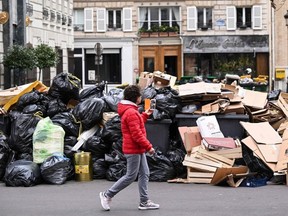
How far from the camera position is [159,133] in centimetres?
1052

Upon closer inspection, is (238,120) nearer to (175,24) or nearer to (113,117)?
(113,117)

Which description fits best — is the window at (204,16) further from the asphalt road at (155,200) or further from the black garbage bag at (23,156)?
the asphalt road at (155,200)

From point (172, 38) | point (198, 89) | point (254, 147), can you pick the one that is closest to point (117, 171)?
point (198, 89)

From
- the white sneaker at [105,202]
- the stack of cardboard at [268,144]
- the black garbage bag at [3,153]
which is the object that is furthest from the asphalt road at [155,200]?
the black garbage bag at [3,153]

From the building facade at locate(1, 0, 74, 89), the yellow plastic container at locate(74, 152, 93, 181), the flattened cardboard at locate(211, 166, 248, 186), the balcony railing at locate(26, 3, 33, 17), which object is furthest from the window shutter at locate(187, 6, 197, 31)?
the flattened cardboard at locate(211, 166, 248, 186)

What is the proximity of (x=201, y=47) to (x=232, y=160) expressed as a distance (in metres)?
34.8

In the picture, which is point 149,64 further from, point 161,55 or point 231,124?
point 231,124

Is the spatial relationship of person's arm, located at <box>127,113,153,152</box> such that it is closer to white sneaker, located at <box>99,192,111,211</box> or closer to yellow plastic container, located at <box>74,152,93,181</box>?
white sneaker, located at <box>99,192,111,211</box>

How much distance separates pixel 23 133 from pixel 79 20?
119 ft

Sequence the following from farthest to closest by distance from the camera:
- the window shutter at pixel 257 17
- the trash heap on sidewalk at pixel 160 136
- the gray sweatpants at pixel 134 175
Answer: the window shutter at pixel 257 17, the trash heap on sidewalk at pixel 160 136, the gray sweatpants at pixel 134 175

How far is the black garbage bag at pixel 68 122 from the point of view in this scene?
10.8 metres

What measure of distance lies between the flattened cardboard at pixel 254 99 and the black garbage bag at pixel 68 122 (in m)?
2.91

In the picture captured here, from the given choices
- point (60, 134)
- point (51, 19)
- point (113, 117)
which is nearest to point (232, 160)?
point (113, 117)

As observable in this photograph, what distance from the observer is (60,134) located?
10438 mm
